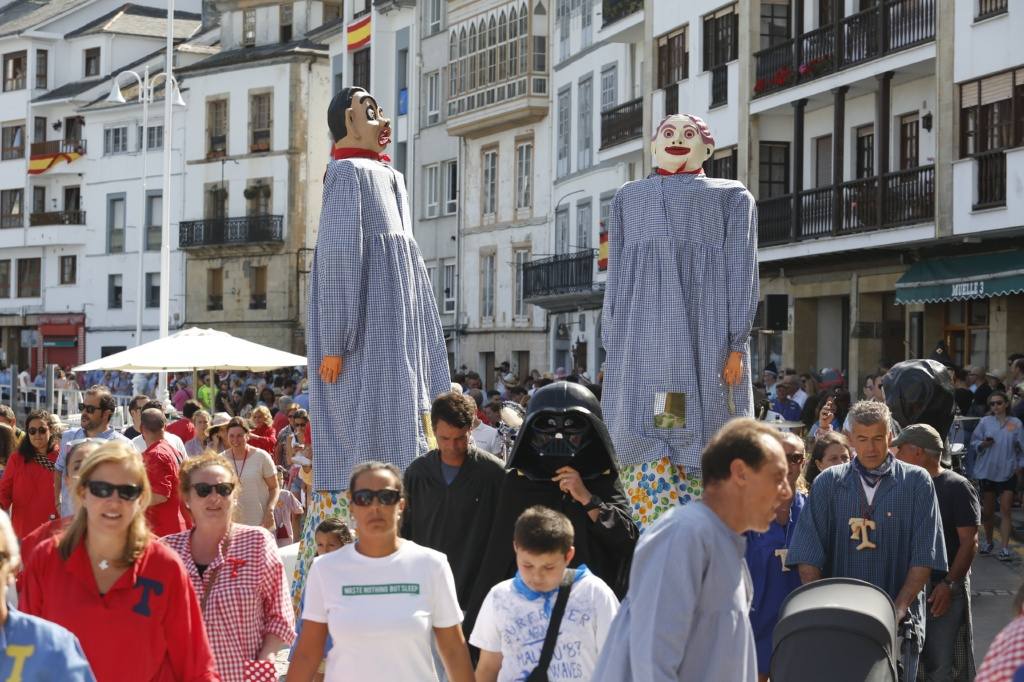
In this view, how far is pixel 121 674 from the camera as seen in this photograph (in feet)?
19.3

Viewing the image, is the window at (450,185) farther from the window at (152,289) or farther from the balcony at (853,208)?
the window at (152,289)

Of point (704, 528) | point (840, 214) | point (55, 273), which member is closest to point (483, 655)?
point (704, 528)

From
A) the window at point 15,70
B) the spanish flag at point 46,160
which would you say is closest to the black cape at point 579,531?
the spanish flag at point 46,160

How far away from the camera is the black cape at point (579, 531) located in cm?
778

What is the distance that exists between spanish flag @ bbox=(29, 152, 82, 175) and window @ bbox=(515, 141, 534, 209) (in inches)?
1127

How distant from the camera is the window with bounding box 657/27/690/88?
3822 centimetres

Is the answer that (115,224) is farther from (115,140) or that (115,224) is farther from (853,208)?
(853,208)

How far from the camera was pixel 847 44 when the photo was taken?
31.6m

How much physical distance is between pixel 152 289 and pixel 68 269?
559 cm

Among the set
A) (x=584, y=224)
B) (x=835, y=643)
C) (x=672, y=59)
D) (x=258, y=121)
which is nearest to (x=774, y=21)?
(x=672, y=59)

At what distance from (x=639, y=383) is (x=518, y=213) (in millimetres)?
40447

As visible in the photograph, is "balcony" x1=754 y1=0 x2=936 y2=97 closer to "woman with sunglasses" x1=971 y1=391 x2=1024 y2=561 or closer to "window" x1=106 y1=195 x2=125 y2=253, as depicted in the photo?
"woman with sunglasses" x1=971 y1=391 x2=1024 y2=561

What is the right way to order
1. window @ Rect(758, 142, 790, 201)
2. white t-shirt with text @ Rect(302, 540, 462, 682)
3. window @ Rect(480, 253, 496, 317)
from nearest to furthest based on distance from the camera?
1. white t-shirt with text @ Rect(302, 540, 462, 682)
2. window @ Rect(758, 142, 790, 201)
3. window @ Rect(480, 253, 496, 317)

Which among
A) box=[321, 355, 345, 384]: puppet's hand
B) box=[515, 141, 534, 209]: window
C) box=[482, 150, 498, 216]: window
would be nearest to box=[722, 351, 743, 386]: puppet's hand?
box=[321, 355, 345, 384]: puppet's hand
